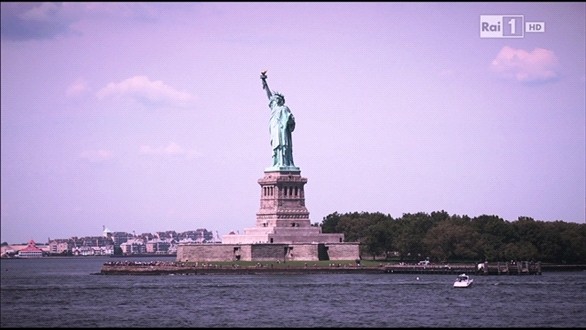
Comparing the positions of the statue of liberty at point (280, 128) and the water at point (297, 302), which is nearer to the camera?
the water at point (297, 302)

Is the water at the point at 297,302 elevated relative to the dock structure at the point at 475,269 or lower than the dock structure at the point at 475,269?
lower

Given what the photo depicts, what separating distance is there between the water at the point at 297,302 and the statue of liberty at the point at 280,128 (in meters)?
19.6

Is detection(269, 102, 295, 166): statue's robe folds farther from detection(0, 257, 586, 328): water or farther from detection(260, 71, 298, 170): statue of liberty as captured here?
detection(0, 257, 586, 328): water

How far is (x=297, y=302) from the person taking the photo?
94.7 m

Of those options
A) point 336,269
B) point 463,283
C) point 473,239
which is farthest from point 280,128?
point 463,283

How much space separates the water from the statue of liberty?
19.6 meters

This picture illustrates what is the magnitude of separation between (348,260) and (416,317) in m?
58.8

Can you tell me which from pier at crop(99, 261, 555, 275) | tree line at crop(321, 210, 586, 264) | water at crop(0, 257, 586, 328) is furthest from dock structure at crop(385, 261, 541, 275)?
tree line at crop(321, 210, 586, 264)

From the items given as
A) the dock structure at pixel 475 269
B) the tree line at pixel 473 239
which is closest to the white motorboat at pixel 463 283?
the dock structure at pixel 475 269

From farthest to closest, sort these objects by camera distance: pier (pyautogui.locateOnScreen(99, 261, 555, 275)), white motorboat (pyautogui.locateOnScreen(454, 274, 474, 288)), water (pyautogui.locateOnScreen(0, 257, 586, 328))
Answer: pier (pyautogui.locateOnScreen(99, 261, 555, 275)) < white motorboat (pyautogui.locateOnScreen(454, 274, 474, 288)) < water (pyautogui.locateOnScreen(0, 257, 586, 328))

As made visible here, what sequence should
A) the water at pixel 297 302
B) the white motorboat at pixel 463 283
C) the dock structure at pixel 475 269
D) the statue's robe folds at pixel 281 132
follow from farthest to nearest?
the statue's robe folds at pixel 281 132 → the dock structure at pixel 475 269 → the white motorboat at pixel 463 283 → the water at pixel 297 302

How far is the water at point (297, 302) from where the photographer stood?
264 feet

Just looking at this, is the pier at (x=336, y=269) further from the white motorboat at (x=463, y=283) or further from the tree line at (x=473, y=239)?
the white motorboat at (x=463, y=283)

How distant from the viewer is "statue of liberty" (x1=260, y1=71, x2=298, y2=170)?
14438 cm
